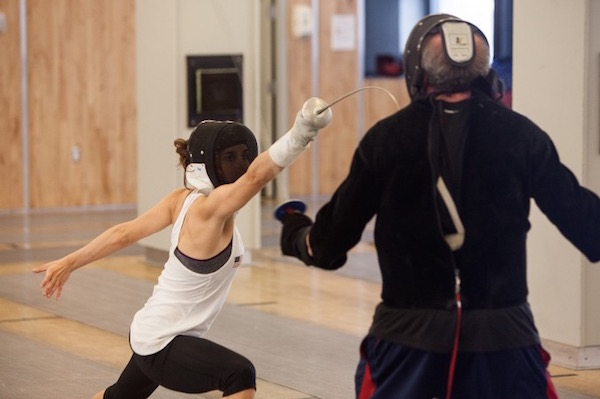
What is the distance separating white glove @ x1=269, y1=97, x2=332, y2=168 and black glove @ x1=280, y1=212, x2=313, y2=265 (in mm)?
261

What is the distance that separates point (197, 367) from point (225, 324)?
3406 millimetres

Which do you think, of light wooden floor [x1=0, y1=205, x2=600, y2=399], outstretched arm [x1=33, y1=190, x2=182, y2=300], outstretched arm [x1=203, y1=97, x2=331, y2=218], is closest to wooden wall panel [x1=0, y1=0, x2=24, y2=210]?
light wooden floor [x1=0, y1=205, x2=600, y2=399]

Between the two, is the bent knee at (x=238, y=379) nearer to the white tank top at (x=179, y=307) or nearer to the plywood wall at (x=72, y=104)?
the white tank top at (x=179, y=307)

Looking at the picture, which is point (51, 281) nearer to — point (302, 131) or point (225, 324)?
point (302, 131)

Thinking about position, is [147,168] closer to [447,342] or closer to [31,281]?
[31,281]

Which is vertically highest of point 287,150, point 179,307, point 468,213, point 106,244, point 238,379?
point 287,150

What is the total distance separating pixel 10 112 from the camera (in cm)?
1480

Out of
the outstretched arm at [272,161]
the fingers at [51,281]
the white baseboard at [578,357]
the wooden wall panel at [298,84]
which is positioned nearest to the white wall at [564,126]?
the white baseboard at [578,357]

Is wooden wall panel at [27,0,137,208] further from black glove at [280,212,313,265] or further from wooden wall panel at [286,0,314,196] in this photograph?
black glove at [280,212,313,265]

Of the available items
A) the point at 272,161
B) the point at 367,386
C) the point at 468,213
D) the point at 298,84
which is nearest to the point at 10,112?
the point at 298,84

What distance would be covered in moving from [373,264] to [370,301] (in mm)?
1895

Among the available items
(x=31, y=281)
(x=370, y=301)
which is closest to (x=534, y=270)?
(x=370, y=301)

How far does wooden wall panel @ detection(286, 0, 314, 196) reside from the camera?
16.9 m

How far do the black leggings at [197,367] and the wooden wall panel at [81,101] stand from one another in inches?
432
